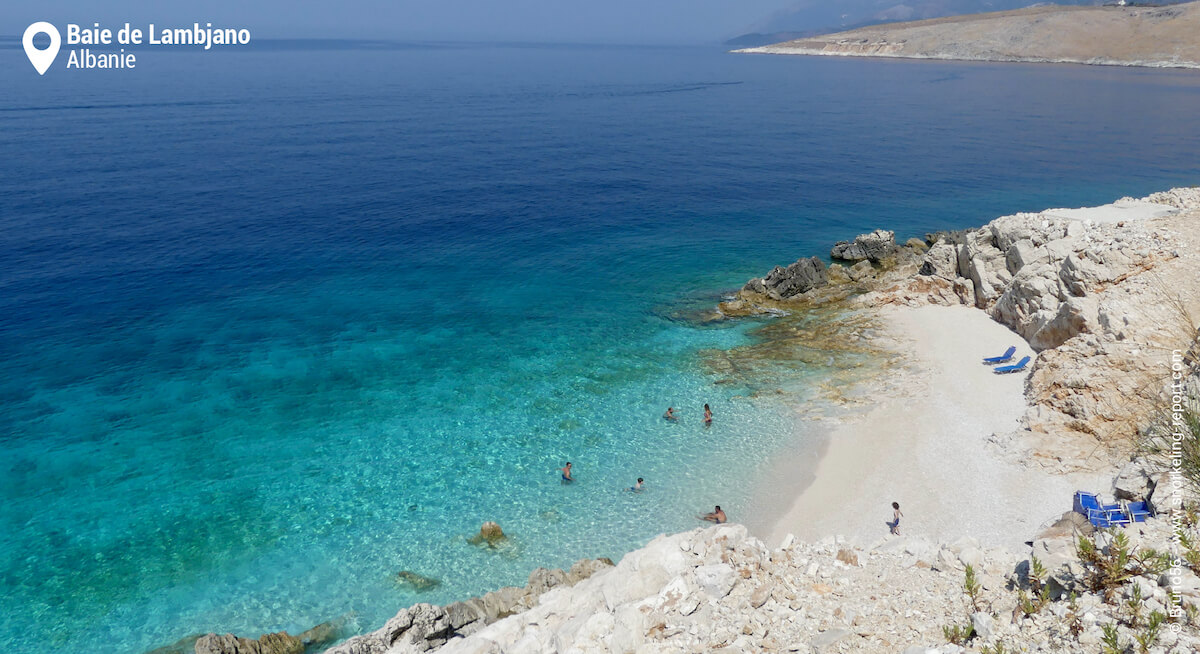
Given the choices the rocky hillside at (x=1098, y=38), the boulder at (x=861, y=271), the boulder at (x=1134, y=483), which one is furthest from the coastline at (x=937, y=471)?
the rocky hillside at (x=1098, y=38)

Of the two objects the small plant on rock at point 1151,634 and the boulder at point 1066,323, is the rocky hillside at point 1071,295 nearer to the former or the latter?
the boulder at point 1066,323

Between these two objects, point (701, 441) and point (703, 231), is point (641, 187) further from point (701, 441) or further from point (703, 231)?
point (701, 441)

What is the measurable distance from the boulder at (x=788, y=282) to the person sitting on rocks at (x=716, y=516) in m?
19.4

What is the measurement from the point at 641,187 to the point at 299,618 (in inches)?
2019

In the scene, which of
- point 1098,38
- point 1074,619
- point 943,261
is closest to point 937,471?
point 1074,619

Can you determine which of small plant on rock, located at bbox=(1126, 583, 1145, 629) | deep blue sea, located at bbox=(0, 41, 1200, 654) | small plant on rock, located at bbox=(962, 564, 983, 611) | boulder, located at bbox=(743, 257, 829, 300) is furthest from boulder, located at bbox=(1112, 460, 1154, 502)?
boulder, located at bbox=(743, 257, 829, 300)

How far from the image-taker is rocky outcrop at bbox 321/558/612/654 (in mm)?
16875

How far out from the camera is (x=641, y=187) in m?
64.6

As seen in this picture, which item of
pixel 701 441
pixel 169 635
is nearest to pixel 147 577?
pixel 169 635

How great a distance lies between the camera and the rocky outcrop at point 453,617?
1688cm

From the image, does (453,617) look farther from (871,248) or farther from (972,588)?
(871,248)

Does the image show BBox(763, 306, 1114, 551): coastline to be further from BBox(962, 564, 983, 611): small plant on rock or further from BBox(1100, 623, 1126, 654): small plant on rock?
BBox(1100, 623, 1126, 654): small plant on rock

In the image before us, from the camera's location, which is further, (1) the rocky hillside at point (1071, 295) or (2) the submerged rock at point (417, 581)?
(1) the rocky hillside at point (1071, 295)

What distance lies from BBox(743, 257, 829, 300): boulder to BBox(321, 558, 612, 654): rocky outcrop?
79.3 ft
